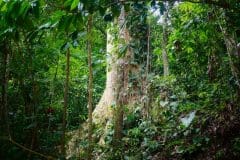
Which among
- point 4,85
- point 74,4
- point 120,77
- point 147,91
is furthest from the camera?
point 147,91

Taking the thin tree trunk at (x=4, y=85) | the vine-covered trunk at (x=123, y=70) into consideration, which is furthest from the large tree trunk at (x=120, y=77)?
the thin tree trunk at (x=4, y=85)

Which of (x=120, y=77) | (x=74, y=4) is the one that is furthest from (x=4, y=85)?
(x=74, y=4)

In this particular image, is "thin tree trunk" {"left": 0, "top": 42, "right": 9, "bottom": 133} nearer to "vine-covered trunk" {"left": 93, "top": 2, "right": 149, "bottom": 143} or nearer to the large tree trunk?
the large tree trunk

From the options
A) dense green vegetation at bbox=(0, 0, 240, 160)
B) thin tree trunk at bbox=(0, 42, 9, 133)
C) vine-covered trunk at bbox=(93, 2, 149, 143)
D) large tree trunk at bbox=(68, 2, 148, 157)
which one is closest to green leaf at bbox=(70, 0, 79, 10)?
dense green vegetation at bbox=(0, 0, 240, 160)

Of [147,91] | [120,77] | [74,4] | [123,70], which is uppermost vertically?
[74,4]

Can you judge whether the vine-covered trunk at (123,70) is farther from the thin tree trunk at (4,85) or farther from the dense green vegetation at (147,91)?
the thin tree trunk at (4,85)

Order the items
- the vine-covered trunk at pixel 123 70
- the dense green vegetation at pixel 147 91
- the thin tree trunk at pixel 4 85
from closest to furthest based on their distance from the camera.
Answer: the dense green vegetation at pixel 147 91 < the thin tree trunk at pixel 4 85 < the vine-covered trunk at pixel 123 70

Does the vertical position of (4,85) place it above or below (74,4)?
below

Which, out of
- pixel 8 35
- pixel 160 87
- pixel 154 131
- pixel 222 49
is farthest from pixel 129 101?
pixel 8 35

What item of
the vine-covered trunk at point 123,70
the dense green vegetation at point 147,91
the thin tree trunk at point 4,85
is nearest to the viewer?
the dense green vegetation at point 147,91

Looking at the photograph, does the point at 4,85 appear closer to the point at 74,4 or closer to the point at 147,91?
the point at 147,91

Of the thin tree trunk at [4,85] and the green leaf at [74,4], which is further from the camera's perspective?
the thin tree trunk at [4,85]

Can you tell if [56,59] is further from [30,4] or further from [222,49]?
[30,4]

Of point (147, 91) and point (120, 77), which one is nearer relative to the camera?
point (120, 77)
